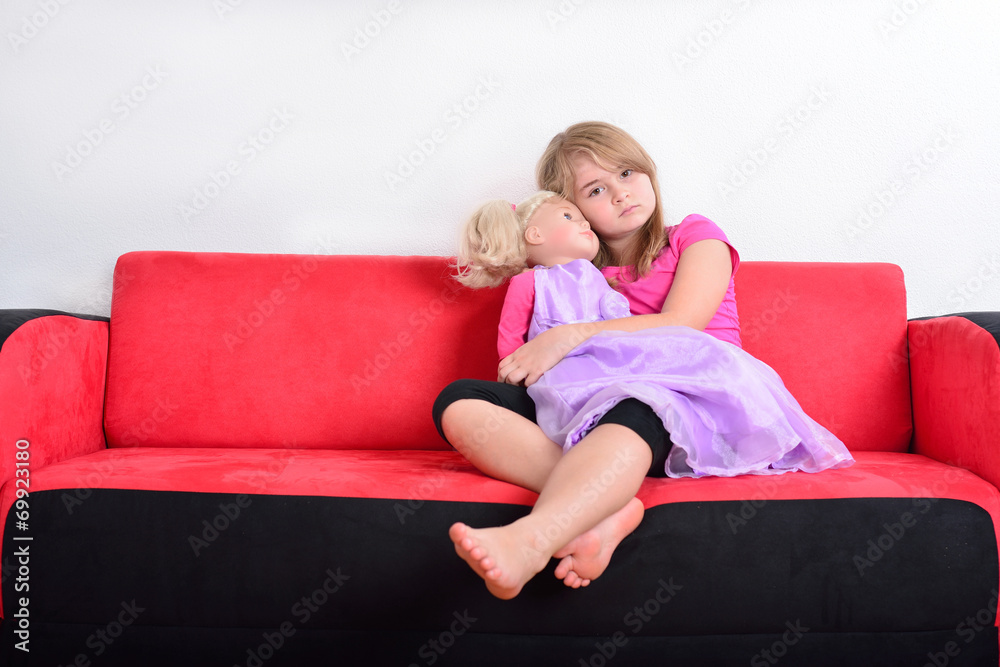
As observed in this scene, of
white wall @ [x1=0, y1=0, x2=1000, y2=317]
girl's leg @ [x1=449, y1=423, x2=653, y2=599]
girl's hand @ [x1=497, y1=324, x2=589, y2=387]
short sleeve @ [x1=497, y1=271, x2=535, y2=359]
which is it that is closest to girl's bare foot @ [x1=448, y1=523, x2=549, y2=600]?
girl's leg @ [x1=449, y1=423, x2=653, y2=599]

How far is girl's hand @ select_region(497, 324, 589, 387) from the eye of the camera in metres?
1.39

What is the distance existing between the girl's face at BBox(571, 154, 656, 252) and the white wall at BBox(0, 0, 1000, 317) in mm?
347

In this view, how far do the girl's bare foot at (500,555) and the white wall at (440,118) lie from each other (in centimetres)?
119

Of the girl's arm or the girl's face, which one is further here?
the girl's face

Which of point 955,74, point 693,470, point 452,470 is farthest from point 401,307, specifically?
point 955,74

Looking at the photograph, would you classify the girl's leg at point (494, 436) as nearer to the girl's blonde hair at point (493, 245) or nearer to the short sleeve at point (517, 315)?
the short sleeve at point (517, 315)

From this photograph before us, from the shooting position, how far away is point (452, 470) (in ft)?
4.13

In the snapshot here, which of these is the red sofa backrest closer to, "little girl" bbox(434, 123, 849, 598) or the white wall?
"little girl" bbox(434, 123, 849, 598)

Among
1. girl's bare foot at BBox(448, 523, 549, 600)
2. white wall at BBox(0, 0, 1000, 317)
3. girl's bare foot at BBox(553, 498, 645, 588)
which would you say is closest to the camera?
girl's bare foot at BBox(448, 523, 549, 600)

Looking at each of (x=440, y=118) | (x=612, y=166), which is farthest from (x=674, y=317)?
(x=440, y=118)

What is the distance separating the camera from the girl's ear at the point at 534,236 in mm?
1592

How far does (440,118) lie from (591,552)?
138 centimetres


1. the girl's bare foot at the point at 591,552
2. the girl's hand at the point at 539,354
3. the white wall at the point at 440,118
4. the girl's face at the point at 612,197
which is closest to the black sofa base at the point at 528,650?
the girl's bare foot at the point at 591,552

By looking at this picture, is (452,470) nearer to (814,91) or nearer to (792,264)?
(792,264)
